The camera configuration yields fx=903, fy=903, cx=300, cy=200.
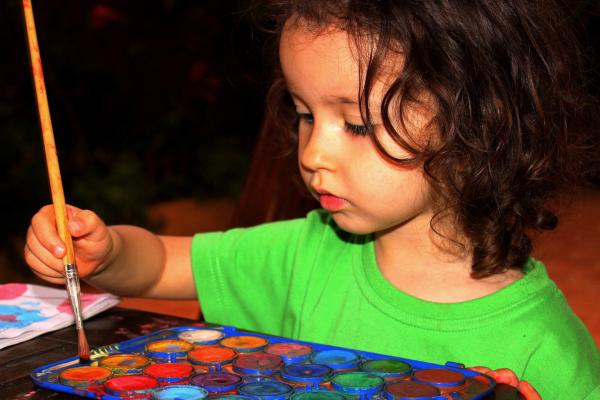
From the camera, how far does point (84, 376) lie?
71 centimetres

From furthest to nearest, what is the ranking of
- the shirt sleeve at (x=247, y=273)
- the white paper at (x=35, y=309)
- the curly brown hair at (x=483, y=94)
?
1. the shirt sleeve at (x=247, y=273)
2. the curly brown hair at (x=483, y=94)
3. the white paper at (x=35, y=309)

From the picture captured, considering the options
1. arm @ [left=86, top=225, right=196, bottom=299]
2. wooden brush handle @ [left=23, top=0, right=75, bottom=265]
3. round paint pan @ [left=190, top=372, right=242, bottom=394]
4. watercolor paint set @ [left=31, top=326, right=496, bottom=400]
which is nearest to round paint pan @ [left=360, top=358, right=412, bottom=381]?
watercolor paint set @ [left=31, top=326, right=496, bottom=400]

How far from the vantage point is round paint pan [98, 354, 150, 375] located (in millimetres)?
729

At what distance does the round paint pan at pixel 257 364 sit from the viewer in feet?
2.37

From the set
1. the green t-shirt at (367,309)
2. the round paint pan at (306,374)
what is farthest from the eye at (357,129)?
the round paint pan at (306,374)

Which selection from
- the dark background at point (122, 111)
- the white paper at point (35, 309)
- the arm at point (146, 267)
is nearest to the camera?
the white paper at point (35, 309)

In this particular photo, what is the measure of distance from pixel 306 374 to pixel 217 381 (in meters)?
0.07

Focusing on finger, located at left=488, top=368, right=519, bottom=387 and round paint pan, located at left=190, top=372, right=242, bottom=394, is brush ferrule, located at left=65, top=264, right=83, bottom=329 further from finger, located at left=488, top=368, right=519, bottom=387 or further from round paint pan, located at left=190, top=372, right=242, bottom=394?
finger, located at left=488, top=368, right=519, bottom=387

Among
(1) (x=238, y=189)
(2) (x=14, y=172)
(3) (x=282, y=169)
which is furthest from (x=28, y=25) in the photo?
(1) (x=238, y=189)

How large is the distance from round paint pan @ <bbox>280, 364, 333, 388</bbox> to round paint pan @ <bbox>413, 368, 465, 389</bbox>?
0.07 metres

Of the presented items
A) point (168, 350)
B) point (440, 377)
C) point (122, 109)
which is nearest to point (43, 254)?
point (168, 350)

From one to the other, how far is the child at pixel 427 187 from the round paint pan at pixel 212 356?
0.58 ft

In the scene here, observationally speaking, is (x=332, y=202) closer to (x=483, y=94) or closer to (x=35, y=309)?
(x=483, y=94)

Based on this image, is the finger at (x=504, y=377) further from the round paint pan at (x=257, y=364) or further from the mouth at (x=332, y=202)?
the mouth at (x=332, y=202)
